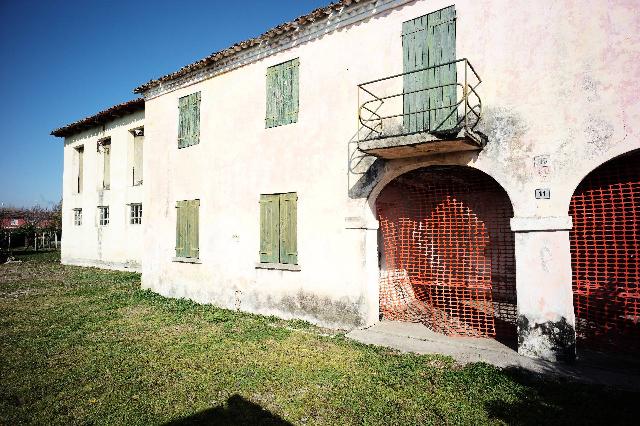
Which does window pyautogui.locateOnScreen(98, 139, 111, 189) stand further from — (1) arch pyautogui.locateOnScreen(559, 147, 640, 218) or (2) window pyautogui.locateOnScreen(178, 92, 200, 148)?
(1) arch pyautogui.locateOnScreen(559, 147, 640, 218)

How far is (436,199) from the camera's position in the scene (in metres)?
9.95

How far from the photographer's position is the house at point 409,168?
590 cm

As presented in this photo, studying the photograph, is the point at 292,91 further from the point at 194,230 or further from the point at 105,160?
the point at 105,160

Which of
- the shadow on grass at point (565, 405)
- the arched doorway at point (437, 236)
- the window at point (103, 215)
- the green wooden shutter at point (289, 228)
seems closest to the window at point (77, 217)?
the window at point (103, 215)

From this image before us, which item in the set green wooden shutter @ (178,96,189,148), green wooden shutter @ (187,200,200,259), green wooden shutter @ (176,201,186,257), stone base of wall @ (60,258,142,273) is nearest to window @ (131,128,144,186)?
stone base of wall @ (60,258,142,273)

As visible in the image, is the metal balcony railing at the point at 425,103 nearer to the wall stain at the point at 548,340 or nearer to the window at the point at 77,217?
the wall stain at the point at 548,340

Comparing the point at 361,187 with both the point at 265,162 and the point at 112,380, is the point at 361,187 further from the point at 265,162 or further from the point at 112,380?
the point at 112,380

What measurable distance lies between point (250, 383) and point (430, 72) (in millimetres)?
6175

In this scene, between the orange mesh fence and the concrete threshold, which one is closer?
the concrete threshold

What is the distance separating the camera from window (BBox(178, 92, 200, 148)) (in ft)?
36.1

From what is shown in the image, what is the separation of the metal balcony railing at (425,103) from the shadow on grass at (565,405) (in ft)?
12.3

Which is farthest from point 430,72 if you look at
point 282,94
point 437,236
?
point 437,236

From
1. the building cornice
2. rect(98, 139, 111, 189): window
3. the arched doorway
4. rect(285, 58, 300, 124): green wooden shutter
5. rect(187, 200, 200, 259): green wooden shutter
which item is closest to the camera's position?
the building cornice

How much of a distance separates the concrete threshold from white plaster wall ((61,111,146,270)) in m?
13.0
